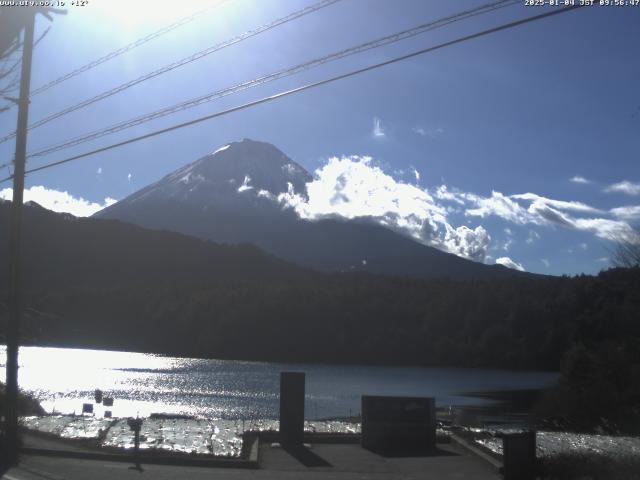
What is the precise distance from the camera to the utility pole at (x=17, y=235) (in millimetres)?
15969

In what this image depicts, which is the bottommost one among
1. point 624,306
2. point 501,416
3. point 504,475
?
point 501,416

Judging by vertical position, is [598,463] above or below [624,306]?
below

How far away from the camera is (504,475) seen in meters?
12.9

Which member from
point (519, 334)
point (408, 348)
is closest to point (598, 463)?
point (519, 334)

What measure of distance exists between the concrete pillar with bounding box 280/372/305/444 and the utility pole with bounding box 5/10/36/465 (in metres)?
5.13

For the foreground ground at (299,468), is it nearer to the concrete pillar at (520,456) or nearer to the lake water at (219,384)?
the concrete pillar at (520,456)

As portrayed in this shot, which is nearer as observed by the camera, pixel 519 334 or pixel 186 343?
pixel 519 334

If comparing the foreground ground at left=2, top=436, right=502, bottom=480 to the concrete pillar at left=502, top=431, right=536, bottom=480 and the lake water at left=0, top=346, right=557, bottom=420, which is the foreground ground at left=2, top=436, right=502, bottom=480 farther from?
the lake water at left=0, top=346, right=557, bottom=420

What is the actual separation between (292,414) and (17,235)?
681cm

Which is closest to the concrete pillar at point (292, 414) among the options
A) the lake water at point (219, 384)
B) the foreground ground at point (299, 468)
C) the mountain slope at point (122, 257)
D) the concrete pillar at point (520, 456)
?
the foreground ground at point (299, 468)

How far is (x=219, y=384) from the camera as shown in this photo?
73.2 meters

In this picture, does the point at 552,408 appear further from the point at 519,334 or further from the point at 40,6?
the point at 519,334

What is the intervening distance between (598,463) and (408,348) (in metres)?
107

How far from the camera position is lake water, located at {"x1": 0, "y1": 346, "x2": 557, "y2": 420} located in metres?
53.7
